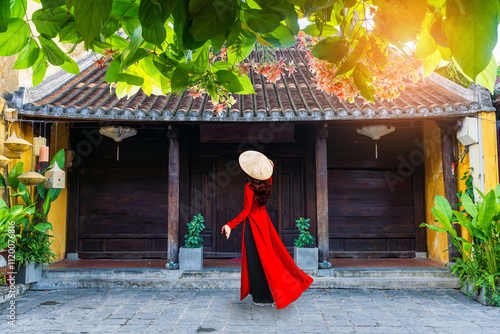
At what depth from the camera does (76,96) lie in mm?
6305

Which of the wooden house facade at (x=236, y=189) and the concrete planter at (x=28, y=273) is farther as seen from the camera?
the wooden house facade at (x=236, y=189)

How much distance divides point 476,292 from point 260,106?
420 cm

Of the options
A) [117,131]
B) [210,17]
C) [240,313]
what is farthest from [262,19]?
[117,131]

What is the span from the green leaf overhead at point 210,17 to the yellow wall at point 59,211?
6.58 m

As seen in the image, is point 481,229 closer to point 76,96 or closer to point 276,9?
point 276,9

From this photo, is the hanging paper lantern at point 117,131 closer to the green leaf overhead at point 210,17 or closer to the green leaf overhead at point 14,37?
the green leaf overhead at point 14,37

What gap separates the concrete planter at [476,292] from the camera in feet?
16.2

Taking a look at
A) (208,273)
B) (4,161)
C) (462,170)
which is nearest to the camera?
(4,161)

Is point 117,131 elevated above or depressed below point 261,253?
above

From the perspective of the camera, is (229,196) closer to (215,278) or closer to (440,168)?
(215,278)

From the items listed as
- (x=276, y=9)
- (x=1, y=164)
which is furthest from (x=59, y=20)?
(x=1, y=164)

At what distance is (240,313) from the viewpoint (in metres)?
4.51

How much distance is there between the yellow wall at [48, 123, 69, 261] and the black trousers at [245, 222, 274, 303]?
404cm

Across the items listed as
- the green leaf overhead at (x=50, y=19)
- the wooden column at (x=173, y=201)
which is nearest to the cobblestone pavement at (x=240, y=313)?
the wooden column at (x=173, y=201)
